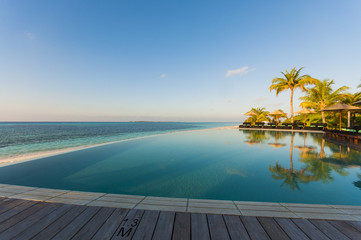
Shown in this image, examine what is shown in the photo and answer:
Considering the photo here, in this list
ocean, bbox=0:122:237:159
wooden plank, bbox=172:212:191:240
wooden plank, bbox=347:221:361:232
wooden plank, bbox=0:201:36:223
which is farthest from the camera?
ocean, bbox=0:122:237:159

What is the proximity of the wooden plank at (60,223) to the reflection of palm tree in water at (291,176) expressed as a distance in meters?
4.60

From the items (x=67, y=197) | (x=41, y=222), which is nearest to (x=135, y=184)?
(x=67, y=197)

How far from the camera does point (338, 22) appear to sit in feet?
34.4

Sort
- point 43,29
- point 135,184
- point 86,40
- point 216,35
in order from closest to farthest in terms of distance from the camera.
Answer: point 135,184 → point 43,29 → point 86,40 → point 216,35

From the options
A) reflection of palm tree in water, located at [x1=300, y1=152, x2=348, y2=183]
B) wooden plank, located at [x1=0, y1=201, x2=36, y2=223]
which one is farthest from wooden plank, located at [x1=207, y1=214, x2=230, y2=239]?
reflection of palm tree in water, located at [x1=300, y1=152, x2=348, y2=183]

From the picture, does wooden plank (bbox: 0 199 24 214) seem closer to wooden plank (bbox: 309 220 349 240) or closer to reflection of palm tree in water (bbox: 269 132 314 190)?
wooden plank (bbox: 309 220 349 240)

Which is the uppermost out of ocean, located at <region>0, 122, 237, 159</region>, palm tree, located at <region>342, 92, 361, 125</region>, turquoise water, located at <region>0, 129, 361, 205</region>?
palm tree, located at <region>342, 92, 361, 125</region>

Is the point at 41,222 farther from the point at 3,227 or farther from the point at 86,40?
the point at 86,40

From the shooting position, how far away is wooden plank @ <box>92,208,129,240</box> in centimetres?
155

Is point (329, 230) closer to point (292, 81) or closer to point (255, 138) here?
point (255, 138)

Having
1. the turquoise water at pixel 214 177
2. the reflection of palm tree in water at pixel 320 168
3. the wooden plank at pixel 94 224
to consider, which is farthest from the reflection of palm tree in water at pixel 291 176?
the wooden plank at pixel 94 224

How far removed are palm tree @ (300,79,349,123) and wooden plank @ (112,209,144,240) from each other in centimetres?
2454

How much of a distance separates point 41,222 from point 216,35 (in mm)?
17362

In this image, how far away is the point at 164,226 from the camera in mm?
1697
